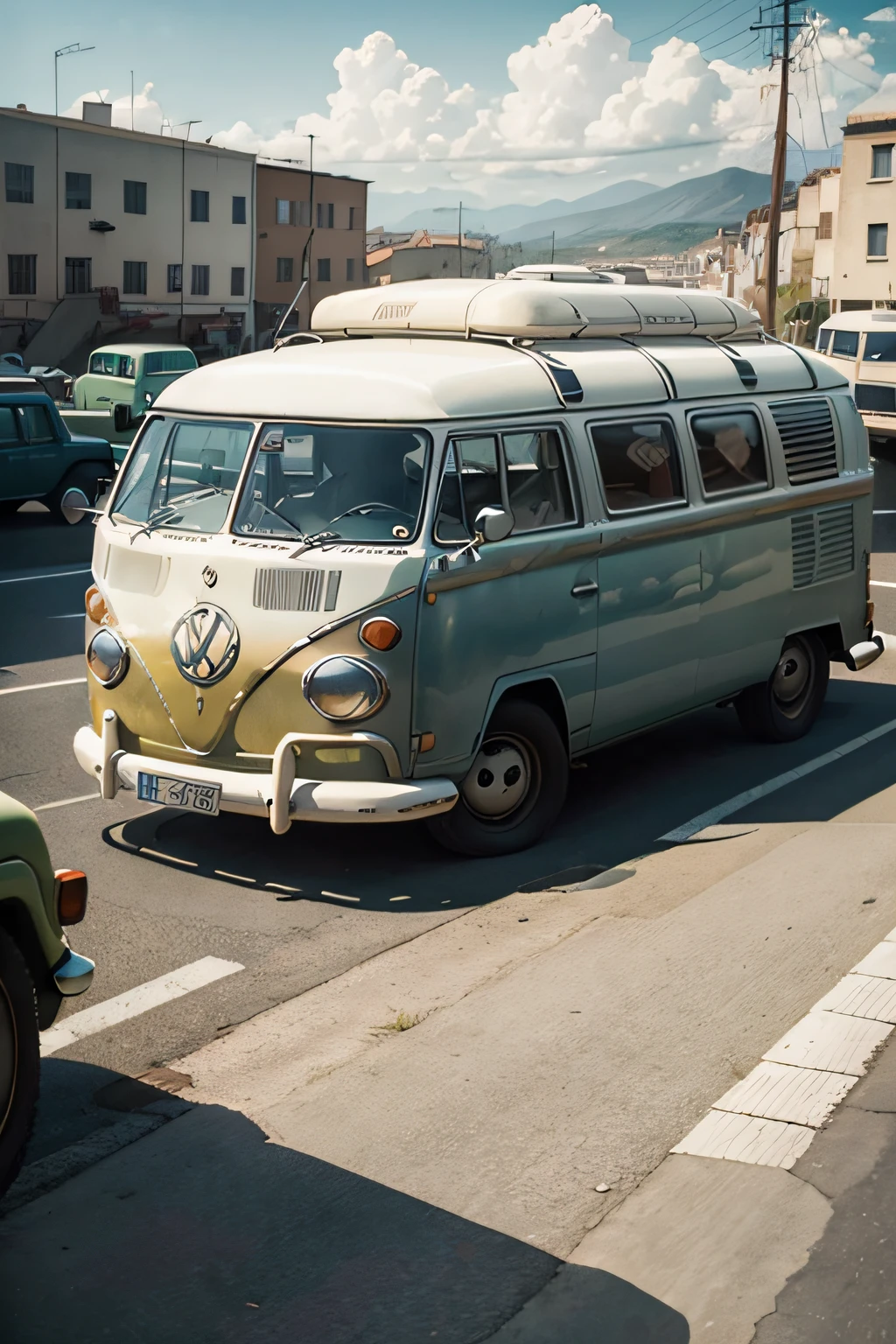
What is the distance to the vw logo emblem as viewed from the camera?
24.4 ft

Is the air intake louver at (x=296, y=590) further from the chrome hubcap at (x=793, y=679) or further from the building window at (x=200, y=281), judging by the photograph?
the building window at (x=200, y=281)

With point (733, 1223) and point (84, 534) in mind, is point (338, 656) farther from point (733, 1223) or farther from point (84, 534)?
point (84, 534)

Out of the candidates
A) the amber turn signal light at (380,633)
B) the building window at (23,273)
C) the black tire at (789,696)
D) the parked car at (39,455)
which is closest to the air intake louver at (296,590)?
the amber turn signal light at (380,633)

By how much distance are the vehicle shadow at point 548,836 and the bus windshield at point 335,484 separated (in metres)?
1.64

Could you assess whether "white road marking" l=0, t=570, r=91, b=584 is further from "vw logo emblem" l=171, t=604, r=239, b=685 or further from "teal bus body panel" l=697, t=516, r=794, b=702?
"vw logo emblem" l=171, t=604, r=239, b=685

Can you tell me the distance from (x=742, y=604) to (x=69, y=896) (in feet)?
19.1

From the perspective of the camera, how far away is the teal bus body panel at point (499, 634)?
24.3 ft

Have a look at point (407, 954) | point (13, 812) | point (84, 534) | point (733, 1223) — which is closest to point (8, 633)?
point (84, 534)

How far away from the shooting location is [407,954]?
21.7 ft

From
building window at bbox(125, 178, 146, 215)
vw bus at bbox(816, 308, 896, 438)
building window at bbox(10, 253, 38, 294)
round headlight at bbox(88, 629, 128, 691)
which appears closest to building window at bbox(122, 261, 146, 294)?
building window at bbox(125, 178, 146, 215)

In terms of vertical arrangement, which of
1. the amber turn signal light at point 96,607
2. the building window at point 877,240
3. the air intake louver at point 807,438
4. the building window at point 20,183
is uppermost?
the building window at point 20,183

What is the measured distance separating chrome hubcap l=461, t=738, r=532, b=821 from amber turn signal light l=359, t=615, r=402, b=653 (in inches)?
35.0

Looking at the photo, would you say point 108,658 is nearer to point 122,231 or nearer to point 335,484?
point 335,484

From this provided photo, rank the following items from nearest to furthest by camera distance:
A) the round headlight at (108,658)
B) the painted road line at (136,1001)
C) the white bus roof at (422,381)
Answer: the painted road line at (136,1001)
the white bus roof at (422,381)
the round headlight at (108,658)
